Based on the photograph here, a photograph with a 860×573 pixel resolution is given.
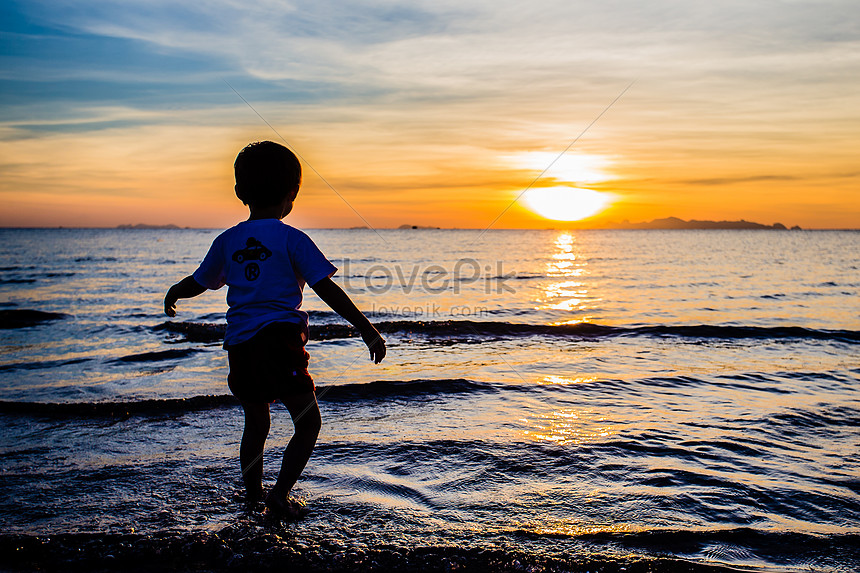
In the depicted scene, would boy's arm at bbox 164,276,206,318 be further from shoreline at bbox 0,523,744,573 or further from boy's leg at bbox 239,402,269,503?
shoreline at bbox 0,523,744,573

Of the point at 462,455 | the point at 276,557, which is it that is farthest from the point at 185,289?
the point at 462,455

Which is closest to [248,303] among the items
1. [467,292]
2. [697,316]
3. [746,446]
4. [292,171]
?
[292,171]

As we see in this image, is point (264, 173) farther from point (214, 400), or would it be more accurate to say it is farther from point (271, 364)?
point (214, 400)

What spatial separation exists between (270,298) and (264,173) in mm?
751

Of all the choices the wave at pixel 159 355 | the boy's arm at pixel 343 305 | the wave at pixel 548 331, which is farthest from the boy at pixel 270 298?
the wave at pixel 548 331

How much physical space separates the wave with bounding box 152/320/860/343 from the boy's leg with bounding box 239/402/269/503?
8.27 m

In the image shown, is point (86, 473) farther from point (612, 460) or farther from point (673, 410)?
point (673, 410)

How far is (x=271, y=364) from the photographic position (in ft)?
10.3

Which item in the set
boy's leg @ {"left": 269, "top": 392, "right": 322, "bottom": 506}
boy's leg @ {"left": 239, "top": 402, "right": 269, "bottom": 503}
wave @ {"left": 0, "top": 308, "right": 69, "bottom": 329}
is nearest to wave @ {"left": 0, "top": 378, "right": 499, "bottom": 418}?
boy's leg @ {"left": 239, "top": 402, "right": 269, "bottom": 503}

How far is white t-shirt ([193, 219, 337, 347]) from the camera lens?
10.2 feet

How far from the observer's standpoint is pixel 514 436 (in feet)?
16.7

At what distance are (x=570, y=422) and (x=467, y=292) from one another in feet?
51.6

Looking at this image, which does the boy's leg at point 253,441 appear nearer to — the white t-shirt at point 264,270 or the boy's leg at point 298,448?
the boy's leg at point 298,448

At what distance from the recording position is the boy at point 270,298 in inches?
123
